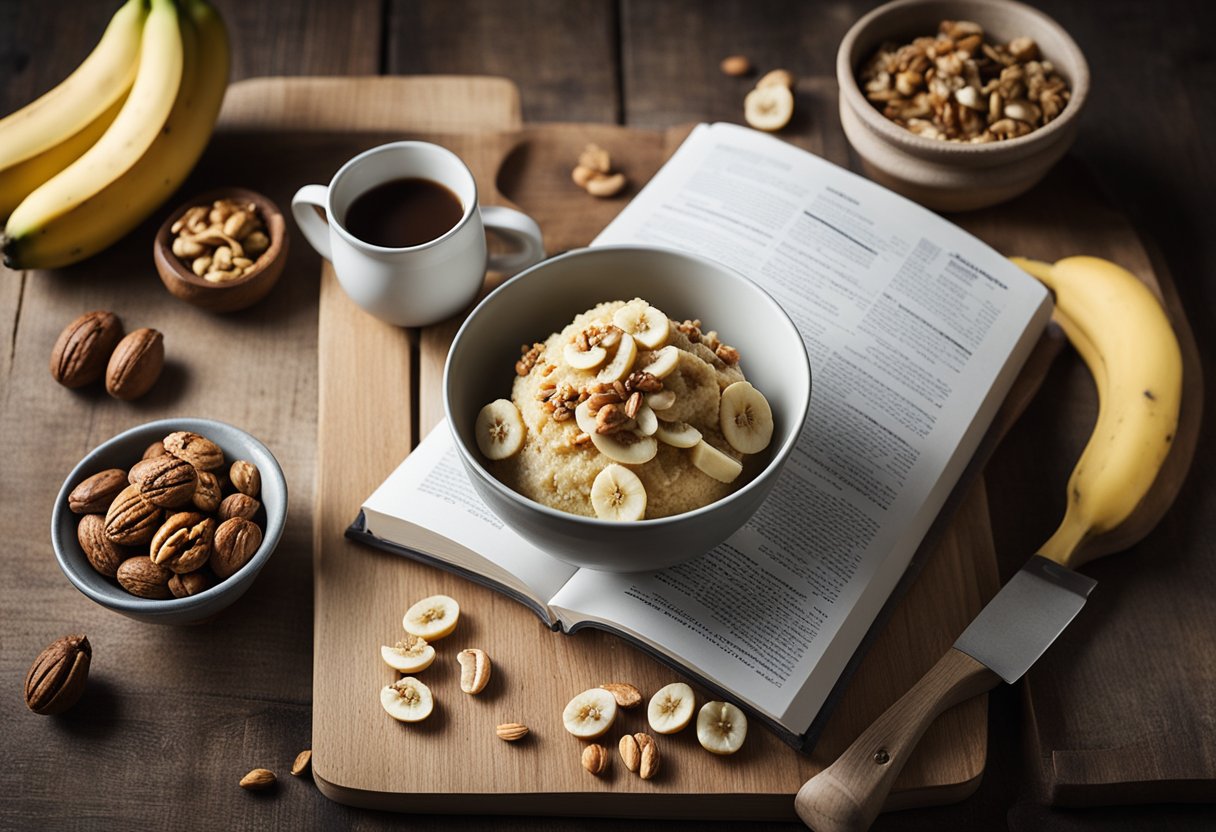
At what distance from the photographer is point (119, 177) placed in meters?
1.67

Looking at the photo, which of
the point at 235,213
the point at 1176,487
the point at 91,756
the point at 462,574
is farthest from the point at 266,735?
the point at 1176,487

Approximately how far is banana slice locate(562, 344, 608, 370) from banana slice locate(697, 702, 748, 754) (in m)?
0.42

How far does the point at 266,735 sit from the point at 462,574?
30 cm

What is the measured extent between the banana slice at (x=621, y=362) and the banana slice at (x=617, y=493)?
102 mm

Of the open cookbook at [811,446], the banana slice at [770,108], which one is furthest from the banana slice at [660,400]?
the banana slice at [770,108]

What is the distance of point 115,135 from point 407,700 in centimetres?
101

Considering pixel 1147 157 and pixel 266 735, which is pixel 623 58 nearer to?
pixel 1147 157

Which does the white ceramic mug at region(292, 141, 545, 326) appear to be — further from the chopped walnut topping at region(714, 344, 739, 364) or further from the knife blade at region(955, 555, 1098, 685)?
the knife blade at region(955, 555, 1098, 685)

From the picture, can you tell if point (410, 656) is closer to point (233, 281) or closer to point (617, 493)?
point (617, 493)

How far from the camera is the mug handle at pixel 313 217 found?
5.19 feet

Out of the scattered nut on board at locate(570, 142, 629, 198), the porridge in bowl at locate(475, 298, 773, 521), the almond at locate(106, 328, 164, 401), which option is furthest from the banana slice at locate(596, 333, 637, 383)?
the almond at locate(106, 328, 164, 401)

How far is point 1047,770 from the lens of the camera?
1.33m

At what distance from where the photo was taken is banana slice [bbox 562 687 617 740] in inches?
50.9

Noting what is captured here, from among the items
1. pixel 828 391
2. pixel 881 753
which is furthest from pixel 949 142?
pixel 881 753
